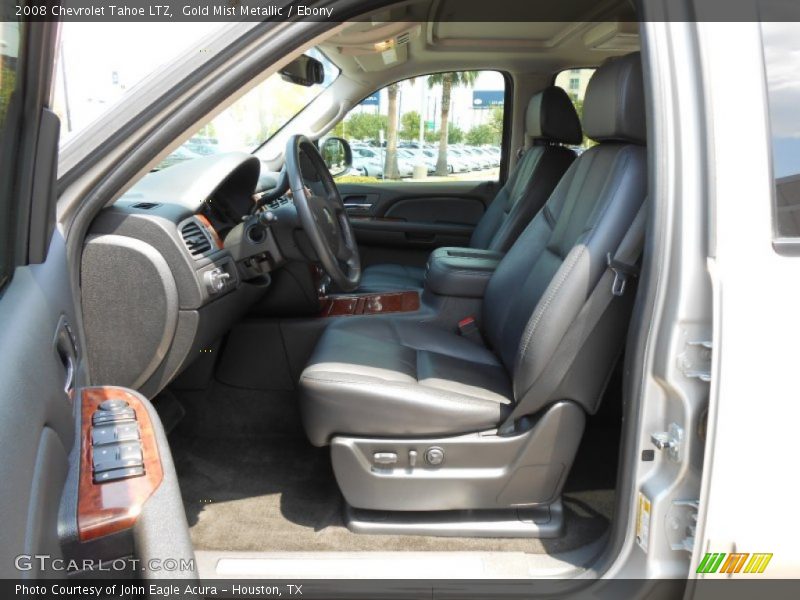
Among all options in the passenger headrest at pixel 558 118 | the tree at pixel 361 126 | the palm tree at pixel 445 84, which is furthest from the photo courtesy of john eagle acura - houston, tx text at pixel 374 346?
the palm tree at pixel 445 84

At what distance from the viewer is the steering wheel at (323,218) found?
75.8 inches

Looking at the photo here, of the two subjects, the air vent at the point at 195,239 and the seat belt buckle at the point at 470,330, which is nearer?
the air vent at the point at 195,239

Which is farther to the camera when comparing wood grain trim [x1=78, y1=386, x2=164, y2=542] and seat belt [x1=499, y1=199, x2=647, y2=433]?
seat belt [x1=499, y1=199, x2=647, y2=433]

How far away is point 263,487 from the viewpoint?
6.55 feet

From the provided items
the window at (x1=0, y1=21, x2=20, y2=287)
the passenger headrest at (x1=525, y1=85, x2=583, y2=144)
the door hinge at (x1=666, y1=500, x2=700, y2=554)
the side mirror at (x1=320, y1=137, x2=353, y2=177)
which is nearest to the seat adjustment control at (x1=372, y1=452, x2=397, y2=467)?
the door hinge at (x1=666, y1=500, x2=700, y2=554)

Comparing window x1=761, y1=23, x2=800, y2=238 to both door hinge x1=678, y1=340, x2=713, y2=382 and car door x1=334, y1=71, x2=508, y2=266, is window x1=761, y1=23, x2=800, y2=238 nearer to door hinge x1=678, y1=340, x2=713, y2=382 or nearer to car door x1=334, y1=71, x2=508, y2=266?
door hinge x1=678, y1=340, x2=713, y2=382

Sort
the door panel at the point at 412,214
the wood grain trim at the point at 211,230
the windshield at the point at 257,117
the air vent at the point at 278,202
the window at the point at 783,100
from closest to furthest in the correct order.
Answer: the window at the point at 783,100, the wood grain trim at the point at 211,230, the windshield at the point at 257,117, the air vent at the point at 278,202, the door panel at the point at 412,214

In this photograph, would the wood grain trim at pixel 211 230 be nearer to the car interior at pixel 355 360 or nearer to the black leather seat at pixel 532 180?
the car interior at pixel 355 360

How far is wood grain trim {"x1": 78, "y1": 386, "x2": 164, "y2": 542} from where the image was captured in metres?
0.83

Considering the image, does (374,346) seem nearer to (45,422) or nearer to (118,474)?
(118,474)

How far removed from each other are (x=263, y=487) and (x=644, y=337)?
1.16 metres

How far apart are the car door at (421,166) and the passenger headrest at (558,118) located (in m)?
0.75

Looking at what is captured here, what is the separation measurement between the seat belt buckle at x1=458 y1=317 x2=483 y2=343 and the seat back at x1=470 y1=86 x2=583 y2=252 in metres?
0.57

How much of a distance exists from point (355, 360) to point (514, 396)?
16.6 inches
